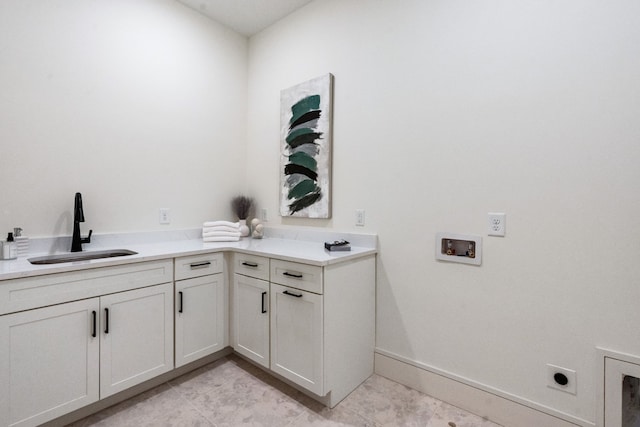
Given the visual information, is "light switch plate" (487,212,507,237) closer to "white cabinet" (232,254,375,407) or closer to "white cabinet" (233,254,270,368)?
"white cabinet" (232,254,375,407)

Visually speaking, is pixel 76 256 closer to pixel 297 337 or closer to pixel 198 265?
pixel 198 265

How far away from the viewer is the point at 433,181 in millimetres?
1820

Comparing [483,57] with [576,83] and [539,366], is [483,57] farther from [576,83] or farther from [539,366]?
[539,366]

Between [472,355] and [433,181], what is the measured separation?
3.38 feet

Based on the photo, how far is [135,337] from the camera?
1738 millimetres

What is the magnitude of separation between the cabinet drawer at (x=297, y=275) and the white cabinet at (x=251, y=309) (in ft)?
0.32

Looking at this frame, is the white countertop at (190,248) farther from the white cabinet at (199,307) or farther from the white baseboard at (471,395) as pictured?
the white baseboard at (471,395)

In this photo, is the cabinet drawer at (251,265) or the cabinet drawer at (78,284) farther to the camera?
the cabinet drawer at (251,265)

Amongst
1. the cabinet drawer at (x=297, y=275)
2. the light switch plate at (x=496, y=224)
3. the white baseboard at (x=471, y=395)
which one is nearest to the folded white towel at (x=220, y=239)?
the cabinet drawer at (x=297, y=275)

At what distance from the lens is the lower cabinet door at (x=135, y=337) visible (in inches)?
64.1

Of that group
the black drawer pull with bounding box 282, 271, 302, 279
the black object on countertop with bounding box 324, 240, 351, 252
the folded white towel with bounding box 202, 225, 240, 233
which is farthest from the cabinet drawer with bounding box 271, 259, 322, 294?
the folded white towel with bounding box 202, 225, 240, 233

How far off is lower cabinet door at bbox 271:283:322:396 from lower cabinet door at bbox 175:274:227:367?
0.50 m

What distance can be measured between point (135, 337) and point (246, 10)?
2676mm

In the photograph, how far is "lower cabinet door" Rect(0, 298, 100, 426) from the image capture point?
1.34m
